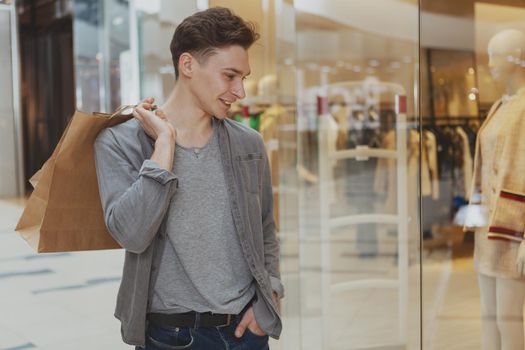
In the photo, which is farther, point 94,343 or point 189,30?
point 94,343

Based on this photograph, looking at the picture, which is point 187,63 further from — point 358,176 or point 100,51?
point 100,51

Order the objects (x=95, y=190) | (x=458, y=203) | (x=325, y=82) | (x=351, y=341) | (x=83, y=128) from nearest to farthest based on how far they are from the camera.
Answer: (x=83, y=128)
(x=95, y=190)
(x=351, y=341)
(x=458, y=203)
(x=325, y=82)

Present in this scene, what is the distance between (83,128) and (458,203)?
4787mm

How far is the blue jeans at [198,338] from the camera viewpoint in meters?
1.49

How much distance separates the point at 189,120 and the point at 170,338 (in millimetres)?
446

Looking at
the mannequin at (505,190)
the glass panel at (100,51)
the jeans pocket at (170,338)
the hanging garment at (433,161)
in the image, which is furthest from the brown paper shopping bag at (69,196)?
the glass panel at (100,51)

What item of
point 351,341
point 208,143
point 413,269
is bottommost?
point 351,341

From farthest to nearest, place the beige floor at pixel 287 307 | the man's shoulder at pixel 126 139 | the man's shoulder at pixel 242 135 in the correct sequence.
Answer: the beige floor at pixel 287 307
the man's shoulder at pixel 242 135
the man's shoulder at pixel 126 139

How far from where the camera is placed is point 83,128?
1476mm

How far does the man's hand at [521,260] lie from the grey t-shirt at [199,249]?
1.29m

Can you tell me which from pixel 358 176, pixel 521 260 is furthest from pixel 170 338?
pixel 358 176

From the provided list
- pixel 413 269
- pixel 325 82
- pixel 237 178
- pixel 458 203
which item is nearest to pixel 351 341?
pixel 413 269

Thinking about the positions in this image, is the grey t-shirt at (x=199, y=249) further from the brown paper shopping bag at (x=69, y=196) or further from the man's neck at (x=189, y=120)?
the brown paper shopping bag at (x=69, y=196)

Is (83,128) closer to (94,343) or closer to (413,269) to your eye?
(94,343)
